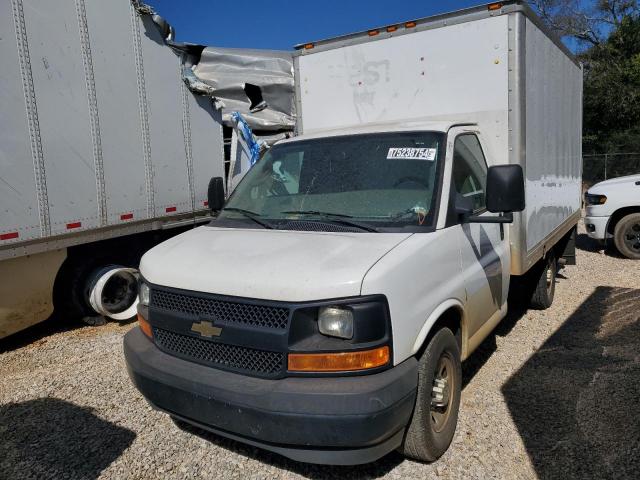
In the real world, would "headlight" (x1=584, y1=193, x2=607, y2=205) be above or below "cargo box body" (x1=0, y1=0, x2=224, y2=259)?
below

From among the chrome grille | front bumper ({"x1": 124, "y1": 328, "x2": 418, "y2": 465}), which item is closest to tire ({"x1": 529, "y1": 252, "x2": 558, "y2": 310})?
front bumper ({"x1": 124, "y1": 328, "x2": 418, "y2": 465})

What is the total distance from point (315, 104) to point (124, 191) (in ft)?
8.36

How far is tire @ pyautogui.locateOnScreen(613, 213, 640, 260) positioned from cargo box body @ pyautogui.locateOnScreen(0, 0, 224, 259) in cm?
726

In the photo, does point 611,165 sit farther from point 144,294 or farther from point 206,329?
point 206,329

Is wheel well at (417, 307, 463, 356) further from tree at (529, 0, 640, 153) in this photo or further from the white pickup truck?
tree at (529, 0, 640, 153)

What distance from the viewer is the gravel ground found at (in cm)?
331

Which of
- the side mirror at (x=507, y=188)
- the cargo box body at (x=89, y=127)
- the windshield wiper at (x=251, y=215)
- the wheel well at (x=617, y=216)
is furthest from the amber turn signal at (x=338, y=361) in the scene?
the wheel well at (x=617, y=216)

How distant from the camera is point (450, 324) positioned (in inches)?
139

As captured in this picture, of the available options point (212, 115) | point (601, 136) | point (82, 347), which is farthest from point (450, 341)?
point (601, 136)

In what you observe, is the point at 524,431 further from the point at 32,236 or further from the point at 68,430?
the point at 32,236

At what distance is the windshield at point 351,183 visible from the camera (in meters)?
3.46

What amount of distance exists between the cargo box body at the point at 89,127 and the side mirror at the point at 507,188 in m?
4.36

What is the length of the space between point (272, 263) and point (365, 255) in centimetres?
51

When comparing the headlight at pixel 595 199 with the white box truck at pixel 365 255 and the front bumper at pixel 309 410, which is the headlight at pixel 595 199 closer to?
the white box truck at pixel 365 255
